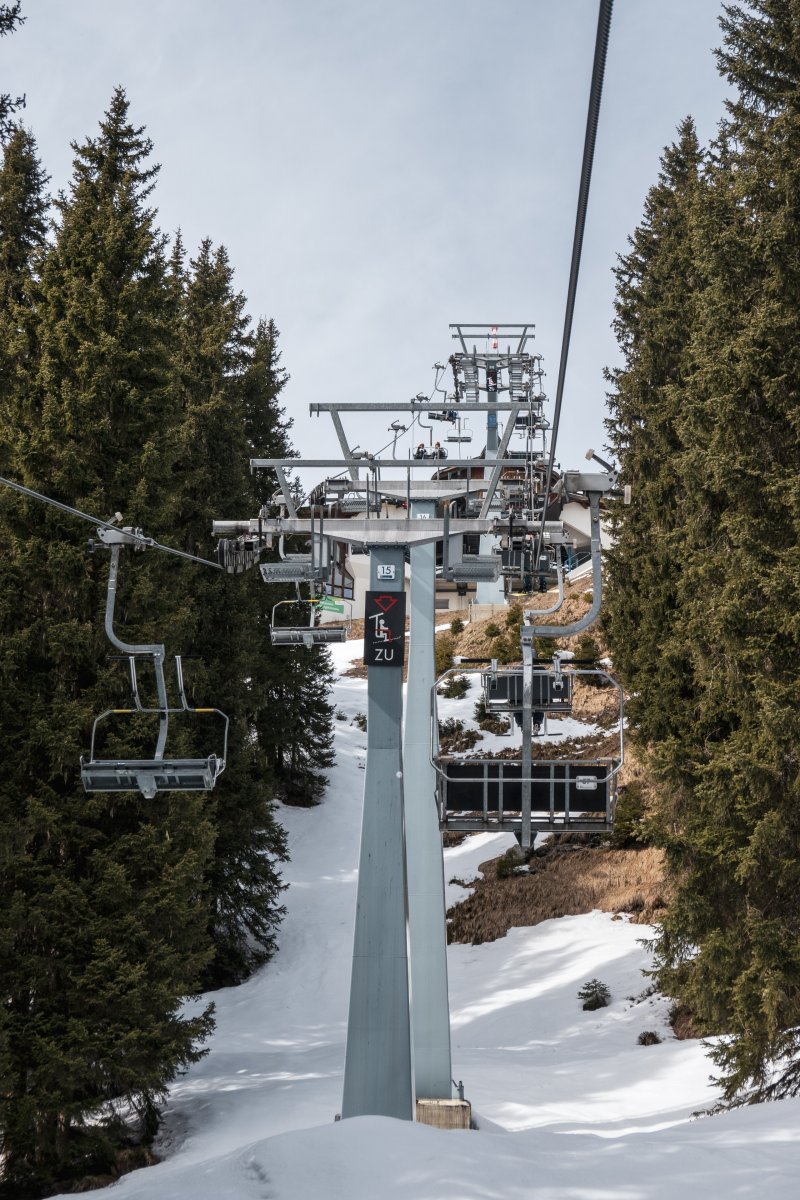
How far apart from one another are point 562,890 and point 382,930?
13501 mm

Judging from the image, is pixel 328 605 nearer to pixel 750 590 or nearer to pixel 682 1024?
pixel 750 590

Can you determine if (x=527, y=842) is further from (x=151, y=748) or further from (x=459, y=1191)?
(x=151, y=748)

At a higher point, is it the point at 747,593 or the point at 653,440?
the point at 653,440

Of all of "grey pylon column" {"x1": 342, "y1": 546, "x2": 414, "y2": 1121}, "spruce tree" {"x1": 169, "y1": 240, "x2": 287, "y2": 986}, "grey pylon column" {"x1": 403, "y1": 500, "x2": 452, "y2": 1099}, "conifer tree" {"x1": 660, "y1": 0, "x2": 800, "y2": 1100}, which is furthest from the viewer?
"spruce tree" {"x1": 169, "y1": 240, "x2": 287, "y2": 986}

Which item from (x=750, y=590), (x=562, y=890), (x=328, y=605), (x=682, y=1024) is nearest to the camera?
(x=750, y=590)

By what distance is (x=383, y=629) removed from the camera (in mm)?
12633

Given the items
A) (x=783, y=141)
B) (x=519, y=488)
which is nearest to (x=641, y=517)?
(x=519, y=488)

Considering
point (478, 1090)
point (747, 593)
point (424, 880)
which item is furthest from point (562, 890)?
point (747, 593)

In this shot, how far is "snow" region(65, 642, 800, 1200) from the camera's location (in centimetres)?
880

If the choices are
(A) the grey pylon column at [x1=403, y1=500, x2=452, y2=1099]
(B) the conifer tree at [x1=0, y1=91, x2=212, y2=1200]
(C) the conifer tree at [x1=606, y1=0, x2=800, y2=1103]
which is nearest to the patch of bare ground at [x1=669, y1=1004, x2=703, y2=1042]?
(C) the conifer tree at [x1=606, y1=0, x2=800, y2=1103]

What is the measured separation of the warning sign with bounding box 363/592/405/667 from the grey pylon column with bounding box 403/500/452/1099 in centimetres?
193

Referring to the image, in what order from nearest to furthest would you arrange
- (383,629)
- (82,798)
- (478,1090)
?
(383,629) → (82,798) → (478,1090)

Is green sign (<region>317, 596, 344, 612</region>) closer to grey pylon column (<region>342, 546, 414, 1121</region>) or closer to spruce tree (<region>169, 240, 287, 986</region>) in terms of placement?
grey pylon column (<region>342, 546, 414, 1121</region>)

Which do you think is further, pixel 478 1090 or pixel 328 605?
pixel 478 1090
